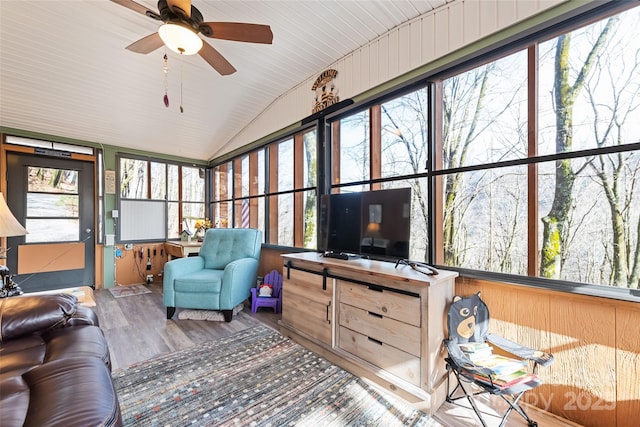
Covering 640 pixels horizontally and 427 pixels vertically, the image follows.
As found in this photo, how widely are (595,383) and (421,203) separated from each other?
1451mm

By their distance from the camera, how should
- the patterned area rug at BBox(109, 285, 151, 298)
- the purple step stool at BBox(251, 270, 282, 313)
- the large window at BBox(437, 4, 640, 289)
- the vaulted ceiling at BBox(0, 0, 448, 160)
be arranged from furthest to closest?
the patterned area rug at BBox(109, 285, 151, 298), the purple step stool at BBox(251, 270, 282, 313), the vaulted ceiling at BBox(0, 0, 448, 160), the large window at BBox(437, 4, 640, 289)

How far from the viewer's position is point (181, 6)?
163 cm

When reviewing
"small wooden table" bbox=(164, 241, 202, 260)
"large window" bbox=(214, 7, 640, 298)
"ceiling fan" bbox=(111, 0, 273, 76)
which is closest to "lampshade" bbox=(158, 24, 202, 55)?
"ceiling fan" bbox=(111, 0, 273, 76)

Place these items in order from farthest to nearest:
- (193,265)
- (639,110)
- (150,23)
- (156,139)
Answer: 1. (156,139)
2. (193,265)
3. (150,23)
4. (639,110)

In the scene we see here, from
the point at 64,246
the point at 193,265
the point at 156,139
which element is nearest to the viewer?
the point at 193,265

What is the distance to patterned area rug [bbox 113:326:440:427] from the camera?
1.51m

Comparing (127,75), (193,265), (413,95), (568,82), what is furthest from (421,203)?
(127,75)

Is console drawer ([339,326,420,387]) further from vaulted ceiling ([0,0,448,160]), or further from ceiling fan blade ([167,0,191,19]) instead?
vaulted ceiling ([0,0,448,160])

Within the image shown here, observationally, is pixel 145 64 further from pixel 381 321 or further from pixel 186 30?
pixel 381 321

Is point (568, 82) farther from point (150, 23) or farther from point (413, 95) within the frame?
point (150, 23)

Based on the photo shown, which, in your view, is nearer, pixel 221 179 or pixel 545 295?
pixel 545 295

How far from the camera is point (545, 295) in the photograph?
5.16ft


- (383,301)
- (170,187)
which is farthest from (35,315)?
(170,187)

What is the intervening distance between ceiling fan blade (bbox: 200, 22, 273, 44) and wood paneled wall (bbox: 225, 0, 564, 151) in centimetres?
108
